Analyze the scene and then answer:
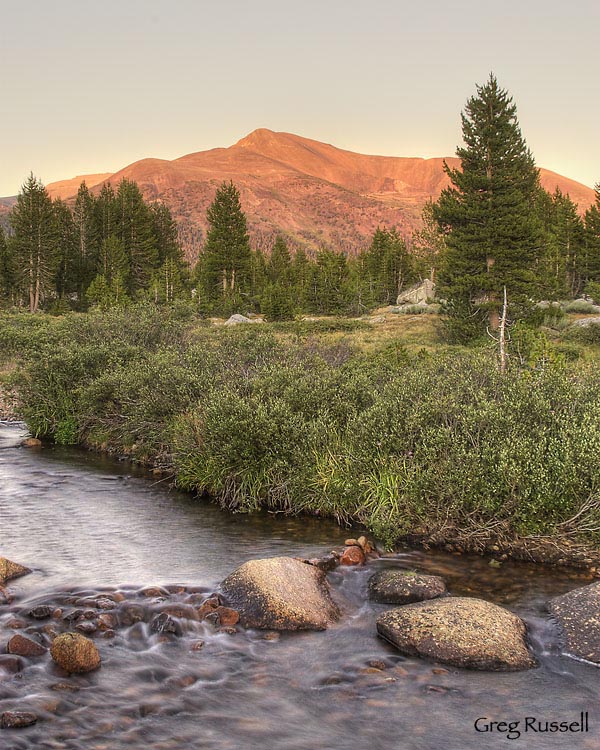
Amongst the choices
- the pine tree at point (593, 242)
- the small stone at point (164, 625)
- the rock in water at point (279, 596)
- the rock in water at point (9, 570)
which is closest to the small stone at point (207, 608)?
the rock in water at point (279, 596)

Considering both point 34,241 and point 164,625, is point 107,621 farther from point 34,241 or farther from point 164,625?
point 34,241

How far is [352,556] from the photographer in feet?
29.7

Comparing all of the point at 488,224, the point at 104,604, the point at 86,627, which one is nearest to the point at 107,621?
the point at 86,627

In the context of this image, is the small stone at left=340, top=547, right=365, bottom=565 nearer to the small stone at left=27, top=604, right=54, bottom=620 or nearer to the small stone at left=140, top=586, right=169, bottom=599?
the small stone at left=140, top=586, right=169, bottom=599

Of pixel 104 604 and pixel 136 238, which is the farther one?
pixel 136 238

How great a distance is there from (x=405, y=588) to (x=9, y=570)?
16.5ft

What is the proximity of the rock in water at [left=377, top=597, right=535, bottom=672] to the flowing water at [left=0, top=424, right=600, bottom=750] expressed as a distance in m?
0.14

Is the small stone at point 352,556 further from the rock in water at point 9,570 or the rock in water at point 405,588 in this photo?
the rock in water at point 9,570

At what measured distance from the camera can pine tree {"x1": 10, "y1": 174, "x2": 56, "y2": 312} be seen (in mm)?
61531

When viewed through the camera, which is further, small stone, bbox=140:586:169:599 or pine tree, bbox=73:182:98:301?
pine tree, bbox=73:182:98:301

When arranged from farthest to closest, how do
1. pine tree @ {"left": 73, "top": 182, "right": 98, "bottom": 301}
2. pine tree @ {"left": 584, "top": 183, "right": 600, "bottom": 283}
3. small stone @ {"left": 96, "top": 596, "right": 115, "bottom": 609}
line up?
pine tree @ {"left": 73, "top": 182, "right": 98, "bottom": 301} < pine tree @ {"left": 584, "top": 183, "right": 600, "bottom": 283} < small stone @ {"left": 96, "top": 596, "right": 115, "bottom": 609}

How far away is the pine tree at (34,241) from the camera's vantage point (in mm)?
61531

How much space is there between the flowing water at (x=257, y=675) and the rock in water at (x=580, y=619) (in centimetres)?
16

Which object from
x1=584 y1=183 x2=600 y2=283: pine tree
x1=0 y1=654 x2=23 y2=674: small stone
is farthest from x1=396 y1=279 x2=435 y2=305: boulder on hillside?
x1=0 y1=654 x2=23 y2=674: small stone
